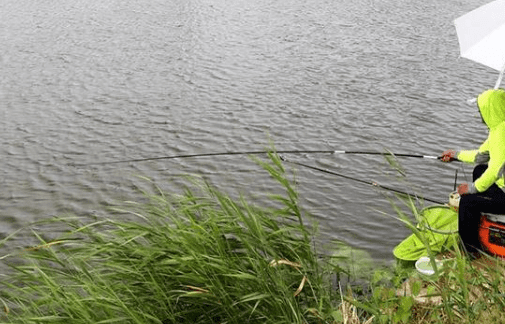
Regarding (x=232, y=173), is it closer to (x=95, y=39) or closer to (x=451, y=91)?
(x=451, y=91)

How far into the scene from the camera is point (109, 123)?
509 inches

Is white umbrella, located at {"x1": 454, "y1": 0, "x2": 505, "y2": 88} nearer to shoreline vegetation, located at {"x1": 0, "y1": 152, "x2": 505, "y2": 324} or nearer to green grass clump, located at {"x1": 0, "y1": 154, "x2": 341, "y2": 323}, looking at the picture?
shoreline vegetation, located at {"x1": 0, "y1": 152, "x2": 505, "y2": 324}

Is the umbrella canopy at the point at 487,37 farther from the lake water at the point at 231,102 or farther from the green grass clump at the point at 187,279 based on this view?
the green grass clump at the point at 187,279

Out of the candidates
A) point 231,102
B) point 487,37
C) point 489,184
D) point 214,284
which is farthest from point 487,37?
point 231,102

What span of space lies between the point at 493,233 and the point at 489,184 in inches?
20.1

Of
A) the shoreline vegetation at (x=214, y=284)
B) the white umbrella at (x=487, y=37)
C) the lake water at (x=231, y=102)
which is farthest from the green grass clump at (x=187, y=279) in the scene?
the lake water at (x=231, y=102)

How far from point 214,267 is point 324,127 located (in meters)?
8.22

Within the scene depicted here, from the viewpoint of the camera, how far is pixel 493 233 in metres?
6.60

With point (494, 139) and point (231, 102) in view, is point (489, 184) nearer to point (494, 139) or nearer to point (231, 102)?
point (494, 139)

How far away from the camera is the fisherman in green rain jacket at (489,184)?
21.0 ft

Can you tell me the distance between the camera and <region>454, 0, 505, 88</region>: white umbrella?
22.2ft

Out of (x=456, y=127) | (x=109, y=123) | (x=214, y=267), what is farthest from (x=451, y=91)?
(x=214, y=267)

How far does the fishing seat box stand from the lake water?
6.83 feet

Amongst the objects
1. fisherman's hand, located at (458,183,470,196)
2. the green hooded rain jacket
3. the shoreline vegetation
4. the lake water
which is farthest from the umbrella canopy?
the shoreline vegetation
